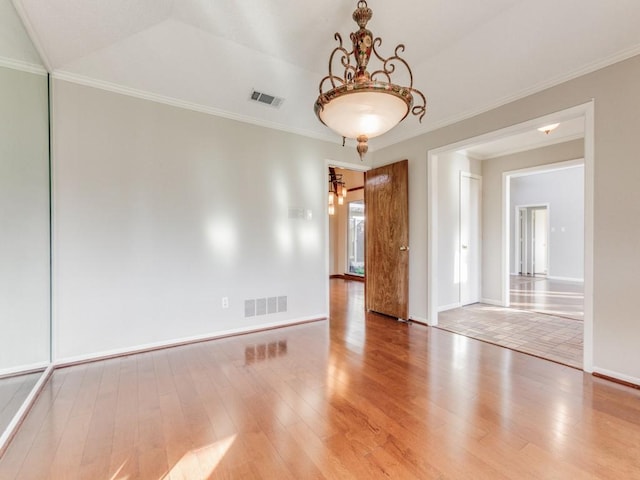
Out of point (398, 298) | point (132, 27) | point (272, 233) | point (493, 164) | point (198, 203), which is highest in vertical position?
point (132, 27)

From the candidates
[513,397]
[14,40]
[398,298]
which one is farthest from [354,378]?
[14,40]

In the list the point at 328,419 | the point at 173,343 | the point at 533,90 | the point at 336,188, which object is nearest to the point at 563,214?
the point at 336,188

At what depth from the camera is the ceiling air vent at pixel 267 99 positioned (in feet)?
11.1

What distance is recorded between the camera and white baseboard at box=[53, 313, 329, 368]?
2.73 metres

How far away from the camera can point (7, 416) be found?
70.5 inches

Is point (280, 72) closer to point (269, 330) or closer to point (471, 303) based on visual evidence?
point (269, 330)

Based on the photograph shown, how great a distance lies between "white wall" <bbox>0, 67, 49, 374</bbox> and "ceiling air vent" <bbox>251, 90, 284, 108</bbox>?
1.86m

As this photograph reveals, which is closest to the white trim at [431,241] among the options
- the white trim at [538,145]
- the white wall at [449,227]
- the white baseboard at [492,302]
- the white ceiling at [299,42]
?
the white wall at [449,227]

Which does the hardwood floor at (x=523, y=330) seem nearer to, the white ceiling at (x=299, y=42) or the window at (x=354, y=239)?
the white ceiling at (x=299, y=42)

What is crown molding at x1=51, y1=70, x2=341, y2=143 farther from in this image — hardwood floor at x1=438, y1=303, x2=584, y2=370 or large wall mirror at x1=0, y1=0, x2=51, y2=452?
hardwood floor at x1=438, y1=303, x2=584, y2=370

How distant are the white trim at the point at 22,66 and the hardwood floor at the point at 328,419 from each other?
7.61 ft

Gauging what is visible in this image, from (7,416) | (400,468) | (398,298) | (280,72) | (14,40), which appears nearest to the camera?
(400,468)

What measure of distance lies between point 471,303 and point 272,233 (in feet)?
12.5

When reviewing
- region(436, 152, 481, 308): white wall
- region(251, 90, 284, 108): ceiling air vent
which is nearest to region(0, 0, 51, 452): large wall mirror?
region(251, 90, 284, 108): ceiling air vent
